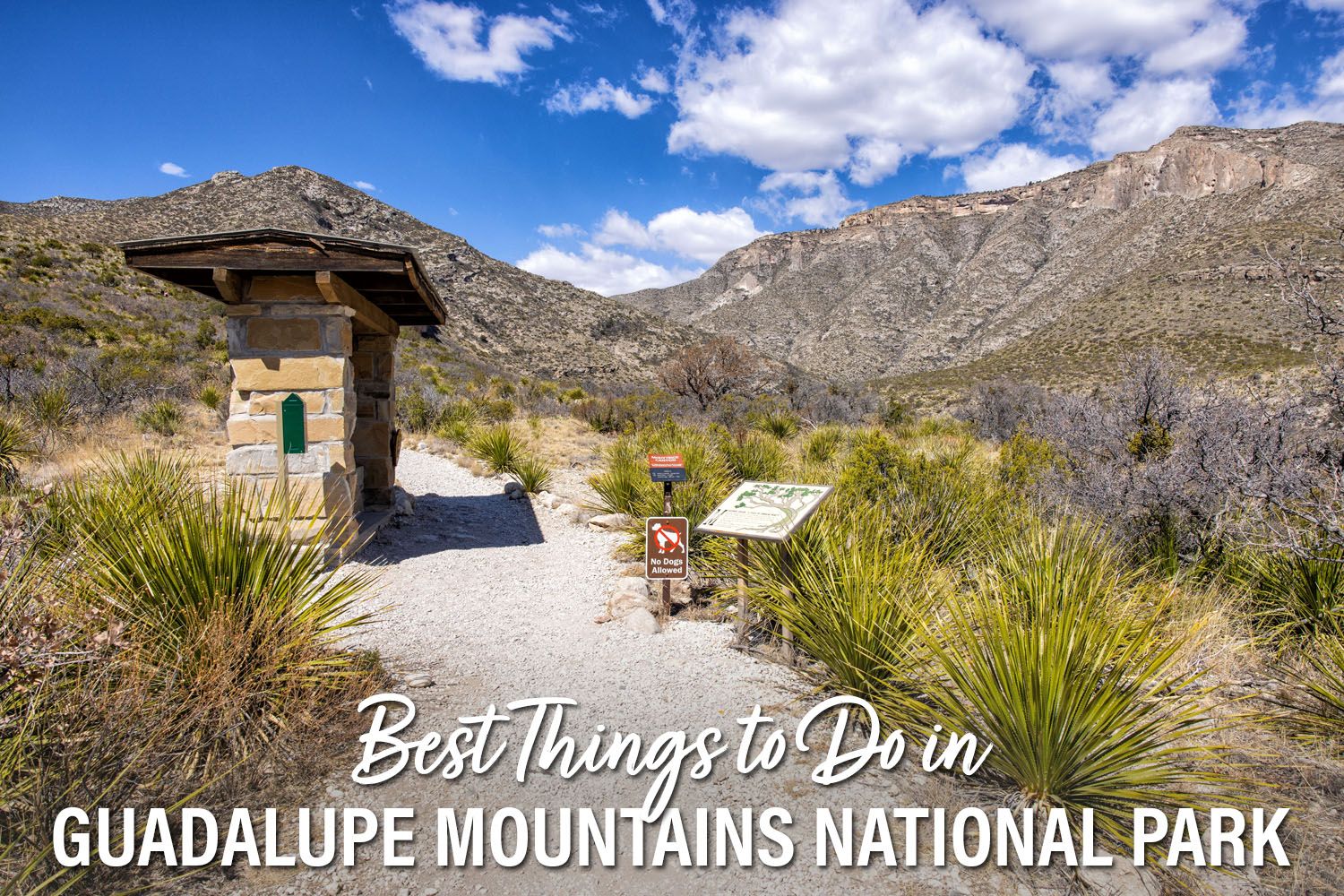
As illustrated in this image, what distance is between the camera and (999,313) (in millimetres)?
52938

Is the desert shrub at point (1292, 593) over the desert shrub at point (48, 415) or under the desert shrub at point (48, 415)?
under

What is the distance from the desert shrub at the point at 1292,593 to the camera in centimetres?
397

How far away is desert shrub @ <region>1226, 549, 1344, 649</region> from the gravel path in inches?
120

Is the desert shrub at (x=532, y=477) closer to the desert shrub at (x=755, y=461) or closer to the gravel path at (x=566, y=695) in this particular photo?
the gravel path at (x=566, y=695)

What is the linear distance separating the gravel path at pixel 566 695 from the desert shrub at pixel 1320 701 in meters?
1.93

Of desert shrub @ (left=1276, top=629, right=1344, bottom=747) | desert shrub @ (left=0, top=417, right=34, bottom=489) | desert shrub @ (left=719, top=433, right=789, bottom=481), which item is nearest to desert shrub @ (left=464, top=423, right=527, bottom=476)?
desert shrub @ (left=719, top=433, right=789, bottom=481)

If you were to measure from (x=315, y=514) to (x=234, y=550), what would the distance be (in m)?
2.61

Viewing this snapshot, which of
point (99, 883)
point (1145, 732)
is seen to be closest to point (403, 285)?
point (99, 883)

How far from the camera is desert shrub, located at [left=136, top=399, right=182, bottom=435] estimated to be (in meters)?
11.1

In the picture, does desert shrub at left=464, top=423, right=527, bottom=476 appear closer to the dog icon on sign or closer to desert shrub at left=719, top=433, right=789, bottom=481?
desert shrub at left=719, top=433, right=789, bottom=481

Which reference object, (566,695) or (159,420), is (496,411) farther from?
(566,695)

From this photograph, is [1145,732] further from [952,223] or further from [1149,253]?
[952,223]

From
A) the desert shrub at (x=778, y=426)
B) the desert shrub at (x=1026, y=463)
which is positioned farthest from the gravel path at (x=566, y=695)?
the desert shrub at (x=778, y=426)

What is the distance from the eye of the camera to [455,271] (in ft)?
133
